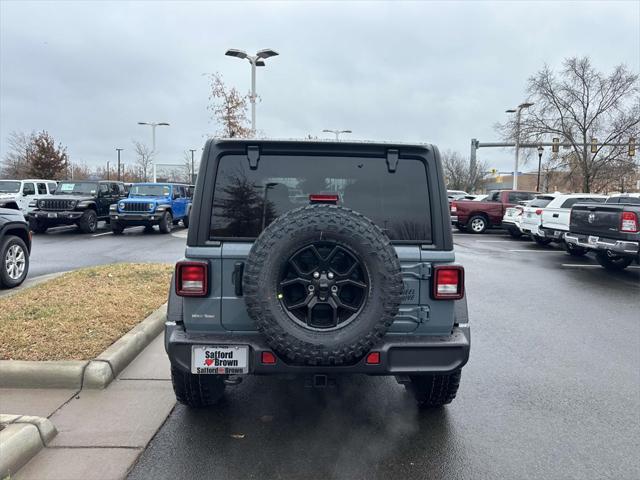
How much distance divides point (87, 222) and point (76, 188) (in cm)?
220

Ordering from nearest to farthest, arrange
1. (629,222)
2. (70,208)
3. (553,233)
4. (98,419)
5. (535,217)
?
(98,419) → (629,222) → (553,233) → (535,217) → (70,208)

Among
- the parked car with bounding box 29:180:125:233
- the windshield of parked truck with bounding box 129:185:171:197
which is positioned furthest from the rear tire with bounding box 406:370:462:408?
the windshield of parked truck with bounding box 129:185:171:197

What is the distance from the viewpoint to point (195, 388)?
351 cm

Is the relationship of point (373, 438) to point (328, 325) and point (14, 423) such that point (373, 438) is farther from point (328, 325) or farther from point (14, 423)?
point (14, 423)

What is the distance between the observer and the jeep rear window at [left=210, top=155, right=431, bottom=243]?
3176mm

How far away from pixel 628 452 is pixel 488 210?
18354 millimetres

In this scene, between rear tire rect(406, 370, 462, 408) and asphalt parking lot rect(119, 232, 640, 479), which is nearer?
asphalt parking lot rect(119, 232, 640, 479)

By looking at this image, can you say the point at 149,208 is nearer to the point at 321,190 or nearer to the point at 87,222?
the point at 87,222

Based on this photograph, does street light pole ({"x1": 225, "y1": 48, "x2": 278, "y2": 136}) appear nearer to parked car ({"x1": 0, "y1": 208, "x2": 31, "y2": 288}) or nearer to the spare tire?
parked car ({"x1": 0, "y1": 208, "x2": 31, "y2": 288})

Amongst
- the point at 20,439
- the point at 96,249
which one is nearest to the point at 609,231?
the point at 20,439

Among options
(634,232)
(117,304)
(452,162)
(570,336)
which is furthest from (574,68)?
(452,162)

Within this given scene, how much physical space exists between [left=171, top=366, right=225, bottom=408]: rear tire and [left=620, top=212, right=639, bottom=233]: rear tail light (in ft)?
28.7

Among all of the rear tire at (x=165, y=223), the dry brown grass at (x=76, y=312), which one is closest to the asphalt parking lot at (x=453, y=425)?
the dry brown grass at (x=76, y=312)

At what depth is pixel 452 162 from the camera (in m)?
70.4
